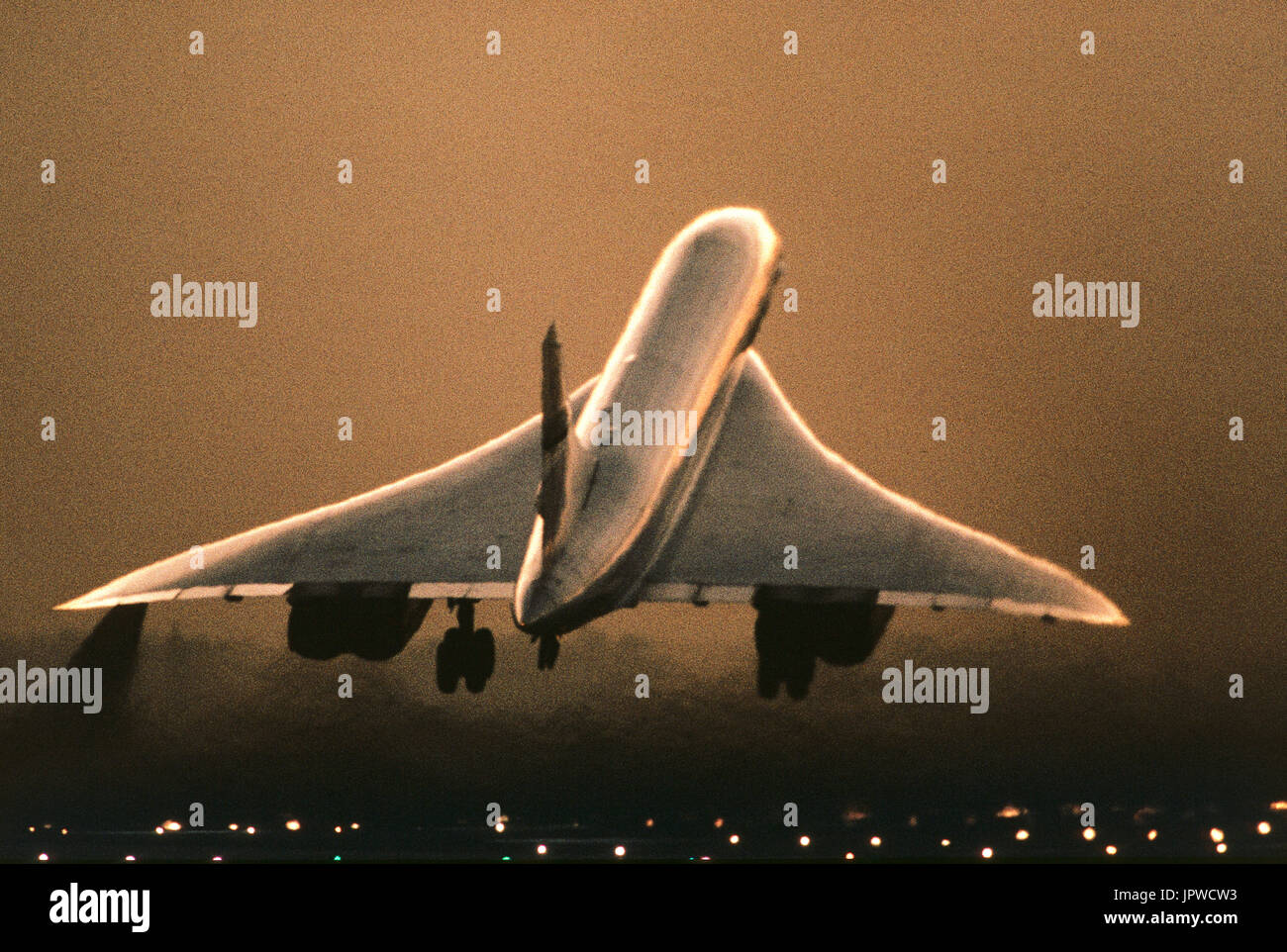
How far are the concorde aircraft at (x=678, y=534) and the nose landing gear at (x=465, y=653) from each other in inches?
0.6

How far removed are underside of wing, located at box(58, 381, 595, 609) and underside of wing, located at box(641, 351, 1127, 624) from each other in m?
1.63

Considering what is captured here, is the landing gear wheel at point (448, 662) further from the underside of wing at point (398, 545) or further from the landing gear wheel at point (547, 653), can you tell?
the landing gear wheel at point (547, 653)

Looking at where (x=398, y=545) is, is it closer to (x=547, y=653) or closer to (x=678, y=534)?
(x=547, y=653)

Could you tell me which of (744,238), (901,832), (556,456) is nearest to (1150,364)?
(744,238)

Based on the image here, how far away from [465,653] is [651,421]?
2986 mm

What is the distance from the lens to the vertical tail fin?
410 inches

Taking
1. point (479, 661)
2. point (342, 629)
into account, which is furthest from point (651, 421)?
point (342, 629)

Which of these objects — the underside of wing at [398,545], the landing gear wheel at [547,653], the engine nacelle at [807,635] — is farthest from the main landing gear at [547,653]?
the engine nacelle at [807,635]

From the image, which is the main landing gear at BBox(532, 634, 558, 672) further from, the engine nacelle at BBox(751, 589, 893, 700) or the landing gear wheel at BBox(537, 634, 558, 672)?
the engine nacelle at BBox(751, 589, 893, 700)

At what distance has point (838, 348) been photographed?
1340 cm

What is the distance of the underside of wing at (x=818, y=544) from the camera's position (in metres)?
12.7

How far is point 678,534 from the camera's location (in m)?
13.1

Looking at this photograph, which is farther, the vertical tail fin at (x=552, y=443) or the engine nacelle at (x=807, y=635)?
the engine nacelle at (x=807, y=635)

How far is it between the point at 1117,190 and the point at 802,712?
20.0 feet
